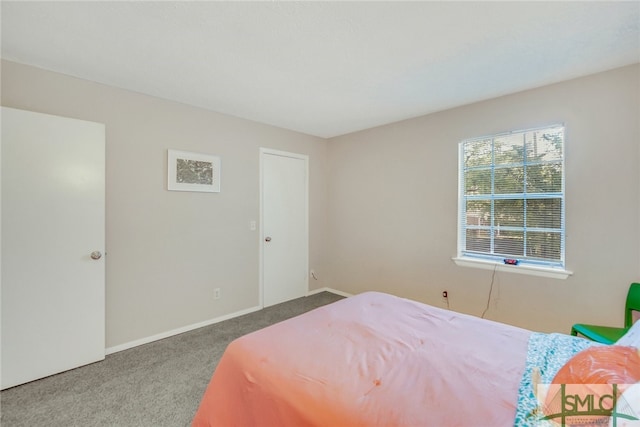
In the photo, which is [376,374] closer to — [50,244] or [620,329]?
[620,329]

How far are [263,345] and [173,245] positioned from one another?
1928 millimetres

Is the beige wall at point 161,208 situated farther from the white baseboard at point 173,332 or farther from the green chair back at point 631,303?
the green chair back at point 631,303

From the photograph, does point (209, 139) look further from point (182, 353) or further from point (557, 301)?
point (557, 301)

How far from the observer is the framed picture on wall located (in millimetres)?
2855

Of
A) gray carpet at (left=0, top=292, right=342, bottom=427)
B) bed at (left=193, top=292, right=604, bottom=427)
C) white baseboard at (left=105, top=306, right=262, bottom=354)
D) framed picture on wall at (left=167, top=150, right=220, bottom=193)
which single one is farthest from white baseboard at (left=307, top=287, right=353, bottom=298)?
bed at (left=193, top=292, right=604, bottom=427)

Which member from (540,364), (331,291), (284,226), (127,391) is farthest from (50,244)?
(331,291)

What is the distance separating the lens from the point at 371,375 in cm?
119

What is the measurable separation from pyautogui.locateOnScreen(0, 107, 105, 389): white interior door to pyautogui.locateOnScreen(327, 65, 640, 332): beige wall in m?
2.93

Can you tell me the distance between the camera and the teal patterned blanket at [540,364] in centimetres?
91

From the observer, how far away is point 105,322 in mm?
2453

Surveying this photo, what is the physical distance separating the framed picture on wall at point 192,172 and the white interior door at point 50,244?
593 millimetres

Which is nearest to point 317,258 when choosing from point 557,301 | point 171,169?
point 171,169

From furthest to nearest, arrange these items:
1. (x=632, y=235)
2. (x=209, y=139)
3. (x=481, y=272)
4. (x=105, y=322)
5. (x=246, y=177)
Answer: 1. (x=246, y=177)
2. (x=209, y=139)
3. (x=481, y=272)
4. (x=105, y=322)
5. (x=632, y=235)

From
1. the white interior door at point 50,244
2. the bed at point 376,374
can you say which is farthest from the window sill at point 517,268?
the white interior door at point 50,244
